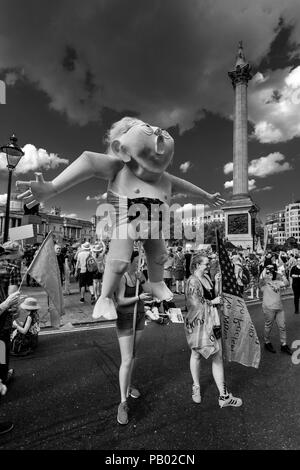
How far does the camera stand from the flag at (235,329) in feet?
11.4

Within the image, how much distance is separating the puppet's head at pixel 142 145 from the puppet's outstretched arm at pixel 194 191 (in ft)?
1.80

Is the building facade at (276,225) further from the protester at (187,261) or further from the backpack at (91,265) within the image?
the backpack at (91,265)

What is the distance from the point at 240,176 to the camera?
2759cm

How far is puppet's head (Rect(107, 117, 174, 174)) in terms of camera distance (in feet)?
9.29

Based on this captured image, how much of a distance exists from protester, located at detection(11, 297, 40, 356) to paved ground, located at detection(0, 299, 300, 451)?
0.23 m

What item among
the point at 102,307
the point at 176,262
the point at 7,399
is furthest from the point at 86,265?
the point at 102,307

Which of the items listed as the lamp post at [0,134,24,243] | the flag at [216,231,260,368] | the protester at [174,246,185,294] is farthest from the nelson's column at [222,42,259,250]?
the flag at [216,231,260,368]

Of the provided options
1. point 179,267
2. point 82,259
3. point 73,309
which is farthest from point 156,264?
point 179,267

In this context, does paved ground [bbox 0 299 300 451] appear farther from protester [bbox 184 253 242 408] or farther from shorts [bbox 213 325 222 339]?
shorts [bbox 213 325 222 339]

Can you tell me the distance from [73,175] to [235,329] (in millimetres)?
2712

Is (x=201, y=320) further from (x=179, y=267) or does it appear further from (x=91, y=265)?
(x=179, y=267)
